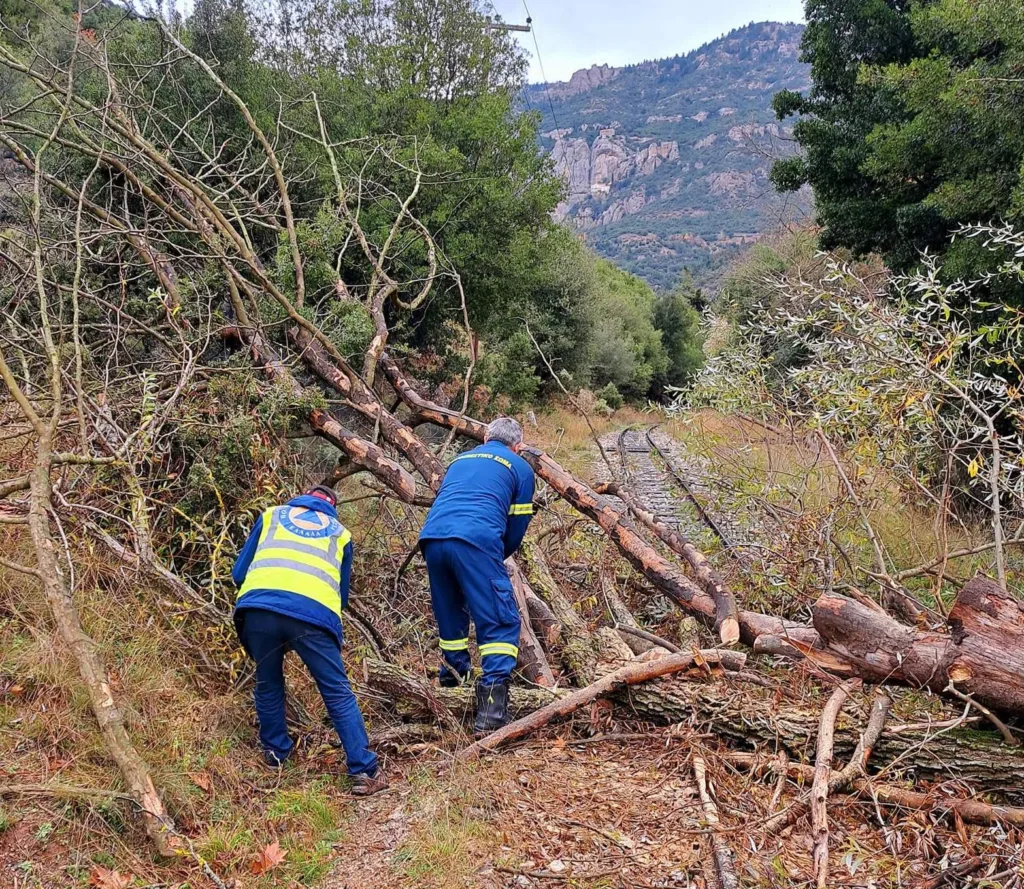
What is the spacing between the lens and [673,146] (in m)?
136

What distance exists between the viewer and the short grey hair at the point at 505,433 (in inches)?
189

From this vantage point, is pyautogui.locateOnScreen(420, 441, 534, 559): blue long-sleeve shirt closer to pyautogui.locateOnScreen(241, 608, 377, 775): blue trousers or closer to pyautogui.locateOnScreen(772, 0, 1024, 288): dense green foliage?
pyautogui.locateOnScreen(241, 608, 377, 775): blue trousers

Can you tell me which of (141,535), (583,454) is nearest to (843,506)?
(141,535)

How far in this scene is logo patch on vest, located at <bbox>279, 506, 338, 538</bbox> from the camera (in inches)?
146

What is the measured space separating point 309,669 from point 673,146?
149 meters

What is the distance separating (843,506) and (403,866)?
13.5 feet

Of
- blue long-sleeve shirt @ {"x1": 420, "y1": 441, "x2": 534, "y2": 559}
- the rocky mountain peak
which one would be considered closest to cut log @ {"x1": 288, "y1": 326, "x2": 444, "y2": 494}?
blue long-sleeve shirt @ {"x1": 420, "y1": 441, "x2": 534, "y2": 559}

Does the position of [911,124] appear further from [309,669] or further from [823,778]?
[309,669]

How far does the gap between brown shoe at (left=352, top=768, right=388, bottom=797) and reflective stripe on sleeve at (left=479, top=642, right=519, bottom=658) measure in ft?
2.84

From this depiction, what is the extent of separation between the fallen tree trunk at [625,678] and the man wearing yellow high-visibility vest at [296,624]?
2.41ft

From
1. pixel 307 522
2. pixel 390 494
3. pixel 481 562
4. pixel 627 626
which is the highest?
pixel 307 522

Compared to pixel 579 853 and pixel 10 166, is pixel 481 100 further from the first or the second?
pixel 579 853

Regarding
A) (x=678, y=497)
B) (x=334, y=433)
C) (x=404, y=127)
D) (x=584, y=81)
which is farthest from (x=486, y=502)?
(x=584, y=81)

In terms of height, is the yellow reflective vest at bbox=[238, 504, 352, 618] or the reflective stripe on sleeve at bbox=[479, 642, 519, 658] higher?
the yellow reflective vest at bbox=[238, 504, 352, 618]
